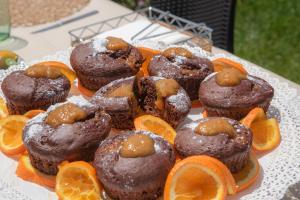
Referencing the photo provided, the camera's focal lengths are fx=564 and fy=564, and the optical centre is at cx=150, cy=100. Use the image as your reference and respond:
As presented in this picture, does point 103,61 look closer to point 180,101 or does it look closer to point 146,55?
point 146,55

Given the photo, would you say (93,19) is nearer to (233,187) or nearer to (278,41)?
(233,187)

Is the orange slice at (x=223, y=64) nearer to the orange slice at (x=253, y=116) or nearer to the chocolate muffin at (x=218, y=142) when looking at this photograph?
the orange slice at (x=253, y=116)

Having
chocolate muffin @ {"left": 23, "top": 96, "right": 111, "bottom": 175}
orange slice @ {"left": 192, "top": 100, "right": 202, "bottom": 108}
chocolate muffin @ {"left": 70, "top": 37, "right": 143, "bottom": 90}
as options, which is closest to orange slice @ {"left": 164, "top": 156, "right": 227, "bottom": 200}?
chocolate muffin @ {"left": 23, "top": 96, "right": 111, "bottom": 175}

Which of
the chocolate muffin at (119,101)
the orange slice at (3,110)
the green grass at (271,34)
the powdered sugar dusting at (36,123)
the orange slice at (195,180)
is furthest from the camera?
the green grass at (271,34)

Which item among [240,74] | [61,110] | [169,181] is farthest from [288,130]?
[61,110]

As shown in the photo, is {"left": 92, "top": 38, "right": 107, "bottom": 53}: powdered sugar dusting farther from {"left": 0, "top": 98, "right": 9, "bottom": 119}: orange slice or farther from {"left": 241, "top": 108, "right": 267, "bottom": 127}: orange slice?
{"left": 241, "top": 108, "right": 267, "bottom": 127}: orange slice

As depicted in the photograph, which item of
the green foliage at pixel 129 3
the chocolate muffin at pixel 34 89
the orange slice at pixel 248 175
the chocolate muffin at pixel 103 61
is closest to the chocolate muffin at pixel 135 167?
the orange slice at pixel 248 175
